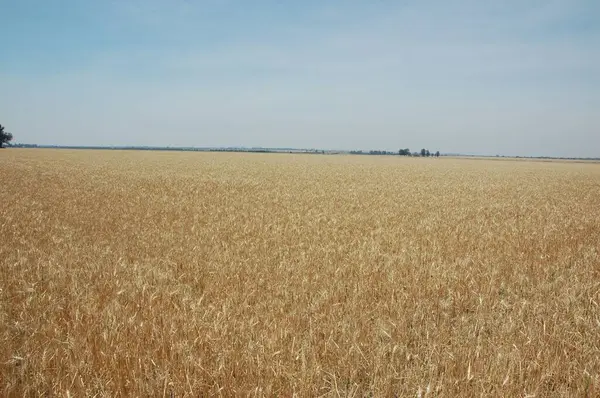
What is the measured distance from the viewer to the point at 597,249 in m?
7.55

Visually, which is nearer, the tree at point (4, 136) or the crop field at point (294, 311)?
the crop field at point (294, 311)

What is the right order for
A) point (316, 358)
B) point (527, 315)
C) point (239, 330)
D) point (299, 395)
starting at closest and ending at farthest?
point (299, 395), point (316, 358), point (239, 330), point (527, 315)

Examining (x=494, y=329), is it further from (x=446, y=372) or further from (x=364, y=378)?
(x=364, y=378)

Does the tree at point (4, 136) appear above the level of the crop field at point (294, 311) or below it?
above

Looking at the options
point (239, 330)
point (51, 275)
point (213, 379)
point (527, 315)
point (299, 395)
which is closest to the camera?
point (299, 395)

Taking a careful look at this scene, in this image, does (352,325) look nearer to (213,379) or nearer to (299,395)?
(299,395)

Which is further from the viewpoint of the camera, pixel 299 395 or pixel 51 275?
pixel 51 275

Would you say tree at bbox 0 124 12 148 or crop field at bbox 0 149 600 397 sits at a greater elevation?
tree at bbox 0 124 12 148

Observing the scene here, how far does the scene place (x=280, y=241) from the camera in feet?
25.3

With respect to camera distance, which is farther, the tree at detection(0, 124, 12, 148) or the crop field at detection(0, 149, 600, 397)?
the tree at detection(0, 124, 12, 148)

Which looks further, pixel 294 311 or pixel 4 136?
pixel 4 136

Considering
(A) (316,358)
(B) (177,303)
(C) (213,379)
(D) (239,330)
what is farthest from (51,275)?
(A) (316,358)

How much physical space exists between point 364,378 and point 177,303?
2476 millimetres

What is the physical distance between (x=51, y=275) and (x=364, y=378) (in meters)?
4.49
